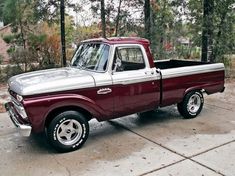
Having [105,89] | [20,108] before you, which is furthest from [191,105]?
[20,108]

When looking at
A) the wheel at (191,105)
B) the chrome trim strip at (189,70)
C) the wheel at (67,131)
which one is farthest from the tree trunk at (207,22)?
the wheel at (67,131)

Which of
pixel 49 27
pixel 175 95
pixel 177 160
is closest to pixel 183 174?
pixel 177 160

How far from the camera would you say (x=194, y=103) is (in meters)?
6.48

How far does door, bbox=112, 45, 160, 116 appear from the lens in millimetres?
5113

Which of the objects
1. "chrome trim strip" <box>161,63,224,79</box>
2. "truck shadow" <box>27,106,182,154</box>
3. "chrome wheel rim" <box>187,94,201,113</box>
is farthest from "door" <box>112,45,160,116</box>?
"chrome wheel rim" <box>187,94,201,113</box>

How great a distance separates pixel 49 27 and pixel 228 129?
31.1ft

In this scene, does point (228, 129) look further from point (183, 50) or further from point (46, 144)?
point (183, 50)

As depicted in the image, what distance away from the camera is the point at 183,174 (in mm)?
3834

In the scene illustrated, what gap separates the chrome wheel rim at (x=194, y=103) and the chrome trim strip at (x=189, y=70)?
1.86ft

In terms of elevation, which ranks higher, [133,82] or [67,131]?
[133,82]

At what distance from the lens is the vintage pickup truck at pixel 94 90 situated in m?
4.41

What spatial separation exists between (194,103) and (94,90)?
2703 mm

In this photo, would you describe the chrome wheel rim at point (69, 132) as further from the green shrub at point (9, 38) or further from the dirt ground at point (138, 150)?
the green shrub at point (9, 38)

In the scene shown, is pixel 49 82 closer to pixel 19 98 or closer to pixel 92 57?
pixel 19 98
